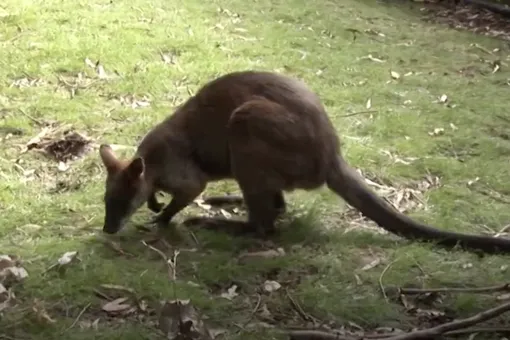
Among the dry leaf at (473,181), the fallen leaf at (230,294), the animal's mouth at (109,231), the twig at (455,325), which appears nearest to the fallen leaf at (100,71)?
the animal's mouth at (109,231)

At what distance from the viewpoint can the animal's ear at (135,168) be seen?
12.0ft

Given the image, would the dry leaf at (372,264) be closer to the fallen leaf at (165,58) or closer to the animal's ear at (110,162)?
the animal's ear at (110,162)

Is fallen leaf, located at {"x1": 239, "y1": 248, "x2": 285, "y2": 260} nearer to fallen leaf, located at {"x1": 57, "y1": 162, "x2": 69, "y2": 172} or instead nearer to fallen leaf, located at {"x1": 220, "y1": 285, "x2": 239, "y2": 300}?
fallen leaf, located at {"x1": 220, "y1": 285, "x2": 239, "y2": 300}

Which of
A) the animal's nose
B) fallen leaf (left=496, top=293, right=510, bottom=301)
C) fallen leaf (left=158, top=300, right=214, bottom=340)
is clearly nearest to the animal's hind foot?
the animal's nose

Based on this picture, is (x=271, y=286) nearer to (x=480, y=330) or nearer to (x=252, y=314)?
(x=252, y=314)

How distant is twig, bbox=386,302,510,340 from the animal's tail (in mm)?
561

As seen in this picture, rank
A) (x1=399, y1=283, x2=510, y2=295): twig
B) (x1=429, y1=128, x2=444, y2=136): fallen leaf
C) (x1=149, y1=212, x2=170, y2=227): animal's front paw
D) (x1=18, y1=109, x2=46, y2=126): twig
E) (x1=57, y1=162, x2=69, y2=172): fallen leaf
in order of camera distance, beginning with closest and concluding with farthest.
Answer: (x1=399, y1=283, x2=510, y2=295): twig
(x1=149, y1=212, x2=170, y2=227): animal's front paw
(x1=57, y1=162, x2=69, y2=172): fallen leaf
(x1=18, y1=109, x2=46, y2=126): twig
(x1=429, y1=128, x2=444, y2=136): fallen leaf

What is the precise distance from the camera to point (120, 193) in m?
3.73

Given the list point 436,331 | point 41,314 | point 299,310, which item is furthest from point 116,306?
point 436,331

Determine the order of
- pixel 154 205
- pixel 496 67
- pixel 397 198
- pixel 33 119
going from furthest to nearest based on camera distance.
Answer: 1. pixel 496 67
2. pixel 33 119
3. pixel 397 198
4. pixel 154 205

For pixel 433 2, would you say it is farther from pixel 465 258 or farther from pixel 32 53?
pixel 465 258

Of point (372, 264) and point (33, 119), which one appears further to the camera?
point (33, 119)

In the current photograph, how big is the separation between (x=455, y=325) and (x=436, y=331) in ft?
0.24

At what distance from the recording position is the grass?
332 cm
